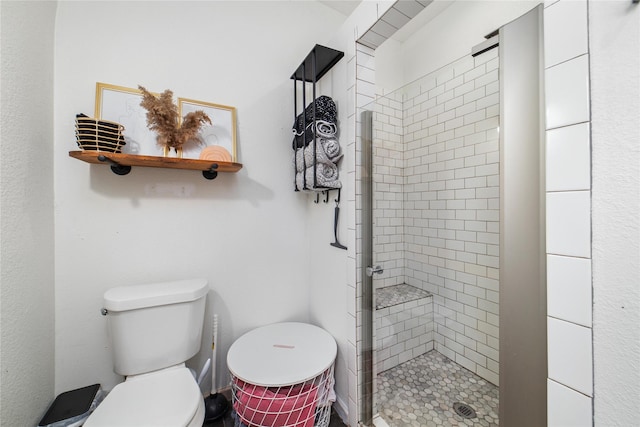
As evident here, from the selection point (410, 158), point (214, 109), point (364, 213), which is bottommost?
point (364, 213)

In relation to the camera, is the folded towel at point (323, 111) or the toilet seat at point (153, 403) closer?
the toilet seat at point (153, 403)

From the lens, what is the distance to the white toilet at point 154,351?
0.88 m

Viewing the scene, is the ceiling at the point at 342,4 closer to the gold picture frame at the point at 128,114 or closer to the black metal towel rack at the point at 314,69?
the black metal towel rack at the point at 314,69

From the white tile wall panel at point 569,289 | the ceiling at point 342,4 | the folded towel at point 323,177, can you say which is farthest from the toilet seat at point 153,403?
the ceiling at point 342,4

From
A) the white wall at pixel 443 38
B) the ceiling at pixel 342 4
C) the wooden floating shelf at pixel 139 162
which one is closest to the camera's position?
the wooden floating shelf at pixel 139 162

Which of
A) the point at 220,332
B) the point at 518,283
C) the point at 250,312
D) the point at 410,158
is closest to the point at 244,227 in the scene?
the point at 250,312

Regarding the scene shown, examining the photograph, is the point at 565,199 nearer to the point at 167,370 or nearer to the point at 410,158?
the point at 410,158

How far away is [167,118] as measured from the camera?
1.15m

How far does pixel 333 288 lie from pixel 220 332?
2.35ft

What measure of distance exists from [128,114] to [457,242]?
194 centimetres

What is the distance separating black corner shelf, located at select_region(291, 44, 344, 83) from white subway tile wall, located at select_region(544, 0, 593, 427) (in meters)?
0.90

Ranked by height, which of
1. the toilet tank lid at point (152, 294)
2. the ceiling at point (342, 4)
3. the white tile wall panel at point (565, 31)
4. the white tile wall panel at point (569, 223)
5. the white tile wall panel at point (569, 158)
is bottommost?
the toilet tank lid at point (152, 294)

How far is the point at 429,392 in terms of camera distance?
4.39ft

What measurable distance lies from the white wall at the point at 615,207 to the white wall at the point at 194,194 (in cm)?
100
